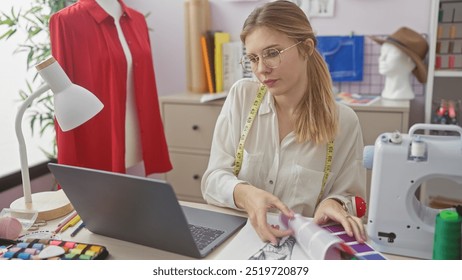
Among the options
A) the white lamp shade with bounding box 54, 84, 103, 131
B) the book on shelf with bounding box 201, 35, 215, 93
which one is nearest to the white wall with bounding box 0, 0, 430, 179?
the book on shelf with bounding box 201, 35, 215, 93

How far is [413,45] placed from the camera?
2316mm

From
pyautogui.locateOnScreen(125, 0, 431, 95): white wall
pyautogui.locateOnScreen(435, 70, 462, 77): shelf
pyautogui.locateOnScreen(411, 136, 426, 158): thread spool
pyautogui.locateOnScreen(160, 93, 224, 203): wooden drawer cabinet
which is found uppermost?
pyautogui.locateOnScreen(125, 0, 431, 95): white wall

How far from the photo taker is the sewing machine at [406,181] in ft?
3.14

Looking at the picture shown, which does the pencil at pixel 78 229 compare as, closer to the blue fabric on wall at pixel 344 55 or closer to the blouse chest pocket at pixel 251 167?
the blouse chest pocket at pixel 251 167

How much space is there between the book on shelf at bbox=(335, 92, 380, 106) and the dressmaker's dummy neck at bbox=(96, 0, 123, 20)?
47.9 inches

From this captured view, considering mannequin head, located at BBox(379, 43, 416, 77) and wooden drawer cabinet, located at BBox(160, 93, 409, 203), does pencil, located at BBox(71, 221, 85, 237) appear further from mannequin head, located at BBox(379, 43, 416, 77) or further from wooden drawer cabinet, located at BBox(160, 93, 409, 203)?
mannequin head, located at BBox(379, 43, 416, 77)

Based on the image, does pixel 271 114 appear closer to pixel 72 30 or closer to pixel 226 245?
pixel 226 245

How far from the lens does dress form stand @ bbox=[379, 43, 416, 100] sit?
2.34 metres

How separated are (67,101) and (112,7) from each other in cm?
103

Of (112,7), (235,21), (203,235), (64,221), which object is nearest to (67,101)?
(64,221)

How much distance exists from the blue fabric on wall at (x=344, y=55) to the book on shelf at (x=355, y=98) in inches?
4.6

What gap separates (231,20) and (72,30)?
1.26 meters

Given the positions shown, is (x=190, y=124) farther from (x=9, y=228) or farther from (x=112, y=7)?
(x=9, y=228)
